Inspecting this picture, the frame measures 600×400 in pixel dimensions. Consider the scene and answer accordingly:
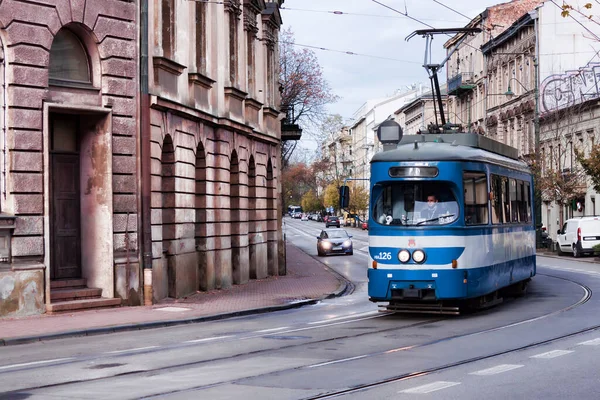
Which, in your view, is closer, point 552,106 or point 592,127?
point 592,127

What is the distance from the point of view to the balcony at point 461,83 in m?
83.2

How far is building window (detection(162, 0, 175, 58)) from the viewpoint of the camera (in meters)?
24.2

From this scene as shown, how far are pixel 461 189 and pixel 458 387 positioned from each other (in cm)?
798

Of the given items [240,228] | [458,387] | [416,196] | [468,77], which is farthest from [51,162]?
[468,77]

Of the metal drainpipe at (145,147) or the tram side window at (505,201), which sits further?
the metal drainpipe at (145,147)

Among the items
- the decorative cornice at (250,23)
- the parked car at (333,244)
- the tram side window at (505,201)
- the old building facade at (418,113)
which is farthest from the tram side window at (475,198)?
the old building facade at (418,113)

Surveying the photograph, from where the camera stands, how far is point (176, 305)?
22.3 metres

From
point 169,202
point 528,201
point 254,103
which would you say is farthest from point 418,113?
point 169,202

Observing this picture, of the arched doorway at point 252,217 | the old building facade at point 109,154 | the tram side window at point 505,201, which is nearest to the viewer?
the old building facade at point 109,154

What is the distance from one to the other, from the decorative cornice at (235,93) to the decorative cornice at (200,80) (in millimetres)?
1911

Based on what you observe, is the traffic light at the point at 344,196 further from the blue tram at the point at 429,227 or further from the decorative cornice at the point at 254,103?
the decorative cornice at the point at 254,103

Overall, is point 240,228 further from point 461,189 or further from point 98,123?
point 461,189

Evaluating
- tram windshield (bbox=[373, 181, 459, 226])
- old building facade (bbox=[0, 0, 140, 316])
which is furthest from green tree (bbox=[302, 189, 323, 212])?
tram windshield (bbox=[373, 181, 459, 226])

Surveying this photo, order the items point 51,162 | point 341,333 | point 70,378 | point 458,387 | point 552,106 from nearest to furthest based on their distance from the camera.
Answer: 1. point 458,387
2. point 70,378
3. point 341,333
4. point 51,162
5. point 552,106
